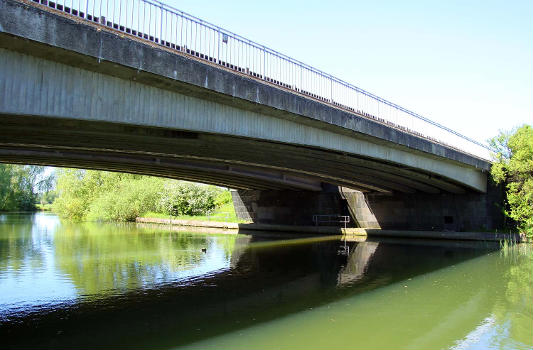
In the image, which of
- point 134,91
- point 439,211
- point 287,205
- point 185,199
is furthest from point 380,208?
point 134,91

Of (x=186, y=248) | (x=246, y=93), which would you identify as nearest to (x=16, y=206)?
→ (x=186, y=248)

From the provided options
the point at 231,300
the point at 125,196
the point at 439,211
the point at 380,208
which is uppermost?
the point at 125,196

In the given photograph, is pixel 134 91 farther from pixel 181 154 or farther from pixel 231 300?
pixel 181 154

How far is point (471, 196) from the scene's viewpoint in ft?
92.0

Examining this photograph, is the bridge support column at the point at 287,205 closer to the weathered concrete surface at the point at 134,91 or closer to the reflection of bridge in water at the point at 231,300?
the reflection of bridge in water at the point at 231,300

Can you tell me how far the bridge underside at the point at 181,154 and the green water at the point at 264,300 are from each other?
13.7ft

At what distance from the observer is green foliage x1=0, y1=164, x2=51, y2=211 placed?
6619 centimetres

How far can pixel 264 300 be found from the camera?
37.7 feet

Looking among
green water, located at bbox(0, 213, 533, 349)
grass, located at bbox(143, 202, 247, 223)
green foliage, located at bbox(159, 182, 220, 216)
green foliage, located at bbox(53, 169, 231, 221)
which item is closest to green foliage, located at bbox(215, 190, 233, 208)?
green foliage, located at bbox(53, 169, 231, 221)

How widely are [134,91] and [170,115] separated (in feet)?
3.20

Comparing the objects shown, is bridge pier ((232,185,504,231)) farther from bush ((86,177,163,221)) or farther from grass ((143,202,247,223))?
bush ((86,177,163,221))

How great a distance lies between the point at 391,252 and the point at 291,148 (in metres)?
9.62

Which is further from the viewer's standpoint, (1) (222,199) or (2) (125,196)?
(1) (222,199)

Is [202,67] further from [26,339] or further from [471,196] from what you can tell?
[471,196]
